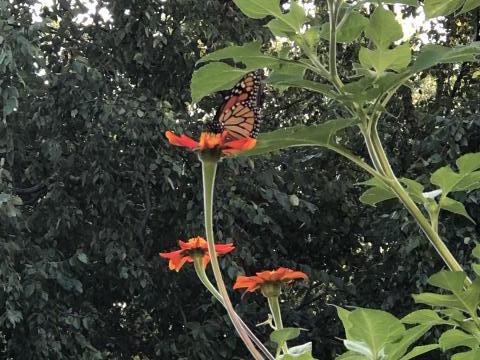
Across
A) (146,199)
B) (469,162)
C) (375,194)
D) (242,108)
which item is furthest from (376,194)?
(146,199)

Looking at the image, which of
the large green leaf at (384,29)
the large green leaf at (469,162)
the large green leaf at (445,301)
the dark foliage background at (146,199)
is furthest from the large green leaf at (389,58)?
the dark foliage background at (146,199)

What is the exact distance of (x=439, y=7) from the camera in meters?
0.69

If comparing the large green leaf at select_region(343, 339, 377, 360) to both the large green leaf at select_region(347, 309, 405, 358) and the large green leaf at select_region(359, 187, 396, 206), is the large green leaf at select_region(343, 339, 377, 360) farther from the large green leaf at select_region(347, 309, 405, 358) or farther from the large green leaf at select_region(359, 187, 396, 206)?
the large green leaf at select_region(359, 187, 396, 206)

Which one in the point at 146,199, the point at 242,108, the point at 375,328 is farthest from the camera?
the point at 146,199

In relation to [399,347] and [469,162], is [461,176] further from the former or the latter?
[399,347]

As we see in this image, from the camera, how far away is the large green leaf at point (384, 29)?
0.70 meters

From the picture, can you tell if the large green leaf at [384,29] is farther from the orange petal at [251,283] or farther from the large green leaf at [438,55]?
the orange petal at [251,283]

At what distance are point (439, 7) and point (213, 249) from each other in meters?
0.30

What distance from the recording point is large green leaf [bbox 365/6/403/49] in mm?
697

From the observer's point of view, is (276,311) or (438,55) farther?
(276,311)

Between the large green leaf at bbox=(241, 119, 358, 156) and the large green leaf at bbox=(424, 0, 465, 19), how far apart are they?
0.44ft

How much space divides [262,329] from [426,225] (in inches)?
131

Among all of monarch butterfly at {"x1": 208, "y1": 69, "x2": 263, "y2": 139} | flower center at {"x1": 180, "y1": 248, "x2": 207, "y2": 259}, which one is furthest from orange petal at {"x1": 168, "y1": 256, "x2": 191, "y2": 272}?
monarch butterfly at {"x1": 208, "y1": 69, "x2": 263, "y2": 139}

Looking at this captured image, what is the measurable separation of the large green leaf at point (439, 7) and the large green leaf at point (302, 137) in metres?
0.13
